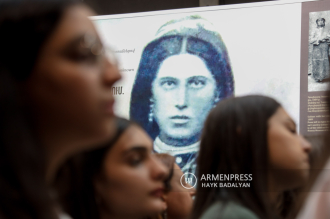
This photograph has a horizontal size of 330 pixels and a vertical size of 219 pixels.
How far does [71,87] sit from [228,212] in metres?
0.62

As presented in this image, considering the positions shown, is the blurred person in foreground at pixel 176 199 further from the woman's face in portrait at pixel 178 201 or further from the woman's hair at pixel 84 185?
the woman's hair at pixel 84 185

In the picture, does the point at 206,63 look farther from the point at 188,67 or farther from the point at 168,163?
the point at 168,163

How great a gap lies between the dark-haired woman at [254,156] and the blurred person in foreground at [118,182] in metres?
0.19

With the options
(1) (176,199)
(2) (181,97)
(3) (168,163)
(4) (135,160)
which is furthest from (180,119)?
(4) (135,160)

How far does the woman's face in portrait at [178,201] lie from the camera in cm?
142

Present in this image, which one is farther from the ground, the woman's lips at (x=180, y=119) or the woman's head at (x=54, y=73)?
the woman's head at (x=54, y=73)

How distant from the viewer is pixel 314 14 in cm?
171

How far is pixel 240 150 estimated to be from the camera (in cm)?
115

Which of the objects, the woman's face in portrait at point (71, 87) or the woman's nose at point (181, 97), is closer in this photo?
the woman's face in portrait at point (71, 87)

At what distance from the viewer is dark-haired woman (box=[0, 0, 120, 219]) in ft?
1.89

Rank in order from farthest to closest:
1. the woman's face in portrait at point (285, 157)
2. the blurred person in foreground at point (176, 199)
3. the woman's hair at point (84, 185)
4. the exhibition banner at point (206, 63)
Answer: the exhibition banner at point (206, 63) → the blurred person in foreground at point (176, 199) → the woman's face in portrait at point (285, 157) → the woman's hair at point (84, 185)

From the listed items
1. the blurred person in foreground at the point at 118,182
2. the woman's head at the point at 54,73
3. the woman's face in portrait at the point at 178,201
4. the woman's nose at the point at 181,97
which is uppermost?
the woman's head at the point at 54,73

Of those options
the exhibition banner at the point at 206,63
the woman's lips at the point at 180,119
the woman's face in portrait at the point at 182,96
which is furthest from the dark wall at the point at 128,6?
the woman's lips at the point at 180,119

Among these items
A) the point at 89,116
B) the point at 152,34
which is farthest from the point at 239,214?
the point at 152,34
